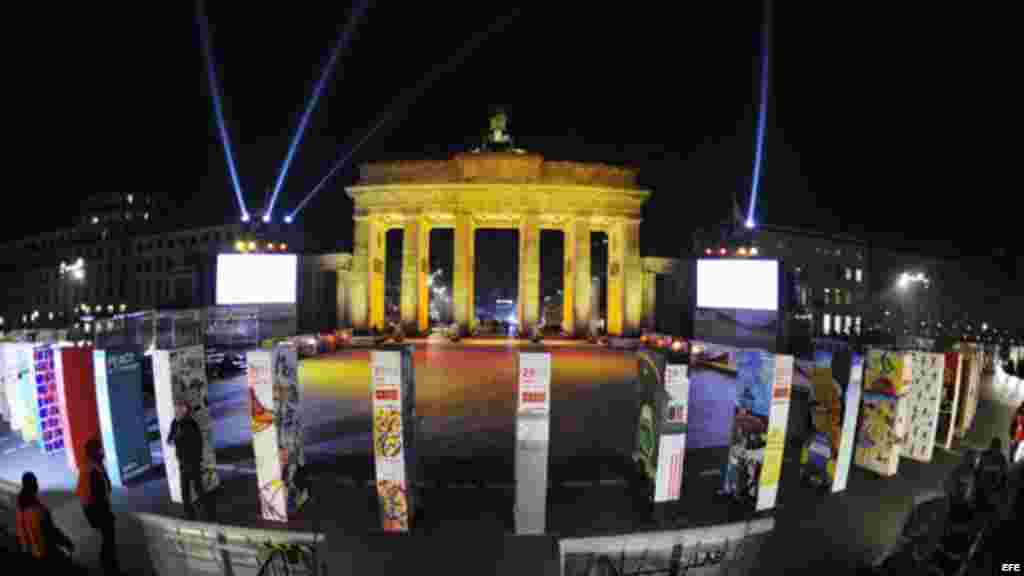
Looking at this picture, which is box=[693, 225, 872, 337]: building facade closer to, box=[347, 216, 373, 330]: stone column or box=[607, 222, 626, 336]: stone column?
box=[607, 222, 626, 336]: stone column

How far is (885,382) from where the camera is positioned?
35.3 ft

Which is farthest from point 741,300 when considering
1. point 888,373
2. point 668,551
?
point 668,551

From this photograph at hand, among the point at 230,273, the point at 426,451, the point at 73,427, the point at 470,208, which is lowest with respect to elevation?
the point at 426,451

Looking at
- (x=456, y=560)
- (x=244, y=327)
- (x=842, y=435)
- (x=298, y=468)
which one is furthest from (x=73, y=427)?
(x=244, y=327)

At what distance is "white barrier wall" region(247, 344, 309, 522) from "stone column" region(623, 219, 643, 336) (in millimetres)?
30536

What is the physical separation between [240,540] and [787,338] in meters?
25.5

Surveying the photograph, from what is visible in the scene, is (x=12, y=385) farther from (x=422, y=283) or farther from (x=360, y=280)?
(x=422, y=283)

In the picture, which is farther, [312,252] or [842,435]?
[312,252]

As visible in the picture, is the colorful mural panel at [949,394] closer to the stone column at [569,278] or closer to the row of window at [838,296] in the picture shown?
the stone column at [569,278]

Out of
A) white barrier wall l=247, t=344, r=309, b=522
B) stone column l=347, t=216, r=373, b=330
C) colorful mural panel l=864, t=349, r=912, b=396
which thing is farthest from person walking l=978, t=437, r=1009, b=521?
stone column l=347, t=216, r=373, b=330

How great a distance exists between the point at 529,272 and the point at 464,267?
4511 millimetres

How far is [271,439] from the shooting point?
27.0 feet

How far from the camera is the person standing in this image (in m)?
8.58

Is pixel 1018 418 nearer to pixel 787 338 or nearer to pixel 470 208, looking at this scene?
pixel 787 338
